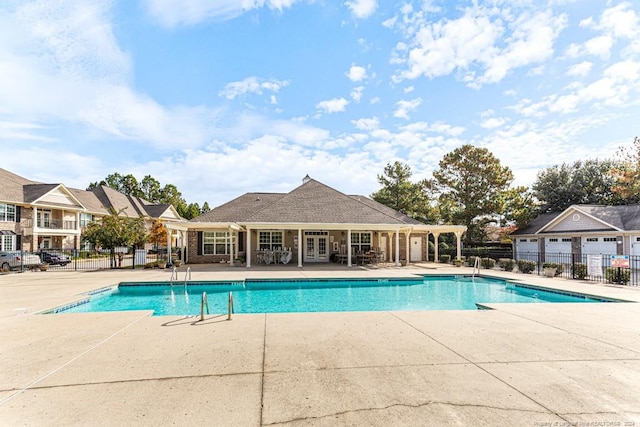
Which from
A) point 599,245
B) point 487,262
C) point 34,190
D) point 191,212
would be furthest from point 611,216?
point 191,212

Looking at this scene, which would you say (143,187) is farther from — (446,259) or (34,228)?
(446,259)

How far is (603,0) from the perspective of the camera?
9.52m

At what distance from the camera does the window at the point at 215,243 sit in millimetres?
22219

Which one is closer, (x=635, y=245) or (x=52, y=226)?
(x=635, y=245)

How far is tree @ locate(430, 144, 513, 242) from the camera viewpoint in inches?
1133

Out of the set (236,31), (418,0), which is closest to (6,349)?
(236,31)

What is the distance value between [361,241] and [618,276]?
13.6 m

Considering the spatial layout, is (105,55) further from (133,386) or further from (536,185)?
(536,185)

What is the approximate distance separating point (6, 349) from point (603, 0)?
16599 millimetres

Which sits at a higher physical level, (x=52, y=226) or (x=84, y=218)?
(x=84, y=218)

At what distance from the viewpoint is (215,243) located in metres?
22.4

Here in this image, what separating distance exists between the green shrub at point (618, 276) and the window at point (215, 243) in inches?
817

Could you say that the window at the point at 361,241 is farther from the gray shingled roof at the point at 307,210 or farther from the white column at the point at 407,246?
the white column at the point at 407,246

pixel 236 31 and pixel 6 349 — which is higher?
pixel 236 31
